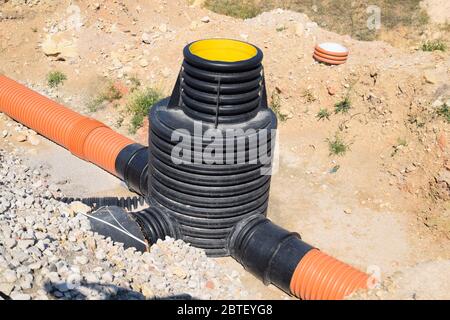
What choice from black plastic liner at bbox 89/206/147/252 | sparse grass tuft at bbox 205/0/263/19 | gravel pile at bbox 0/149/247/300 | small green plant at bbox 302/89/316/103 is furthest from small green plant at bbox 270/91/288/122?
sparse grass tuft at bbox 205/0/263/19

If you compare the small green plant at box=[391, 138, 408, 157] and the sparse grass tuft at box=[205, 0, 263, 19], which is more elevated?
the small green plant at box=[391, 138, 408, 157]

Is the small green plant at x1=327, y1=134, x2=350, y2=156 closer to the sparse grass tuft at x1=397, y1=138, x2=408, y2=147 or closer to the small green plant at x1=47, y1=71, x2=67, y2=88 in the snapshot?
the sparse grass tuft at x1=397, y1=138, x2=408, y2=147

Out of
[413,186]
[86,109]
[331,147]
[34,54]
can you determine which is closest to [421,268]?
[413,186]

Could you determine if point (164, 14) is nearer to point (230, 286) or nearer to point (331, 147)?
point (331, 147)

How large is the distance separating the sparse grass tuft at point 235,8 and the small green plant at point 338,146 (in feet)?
28.9

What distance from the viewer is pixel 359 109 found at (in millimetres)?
11594

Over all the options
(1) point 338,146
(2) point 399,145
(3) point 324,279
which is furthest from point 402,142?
(3) point 324,279

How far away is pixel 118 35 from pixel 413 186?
9.17m

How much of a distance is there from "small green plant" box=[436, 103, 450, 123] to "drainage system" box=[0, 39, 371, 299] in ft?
14.6

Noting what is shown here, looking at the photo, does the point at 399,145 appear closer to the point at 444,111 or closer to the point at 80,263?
the point at 444,111

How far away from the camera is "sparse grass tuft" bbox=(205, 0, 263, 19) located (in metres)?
18.8

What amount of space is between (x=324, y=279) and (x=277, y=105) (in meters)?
6.12

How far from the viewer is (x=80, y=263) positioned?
6410 millimetres

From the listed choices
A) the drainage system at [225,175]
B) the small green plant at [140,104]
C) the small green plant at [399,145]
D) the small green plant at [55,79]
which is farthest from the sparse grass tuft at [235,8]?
the drainage system at [225,175]
